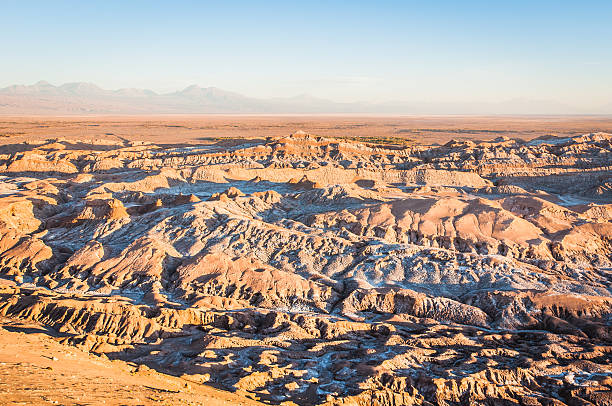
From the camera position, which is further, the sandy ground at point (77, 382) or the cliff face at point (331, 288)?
the cliff face at point (331, 288)

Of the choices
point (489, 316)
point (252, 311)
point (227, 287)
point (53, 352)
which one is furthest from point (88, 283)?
point (489, 316)

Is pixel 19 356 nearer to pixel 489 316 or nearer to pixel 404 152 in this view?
pixel 489 316

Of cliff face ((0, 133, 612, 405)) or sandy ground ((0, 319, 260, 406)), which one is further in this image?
cliff face ((0, 133, 612, 405))

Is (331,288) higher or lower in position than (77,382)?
lower

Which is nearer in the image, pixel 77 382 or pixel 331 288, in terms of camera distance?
pixel 77 382
